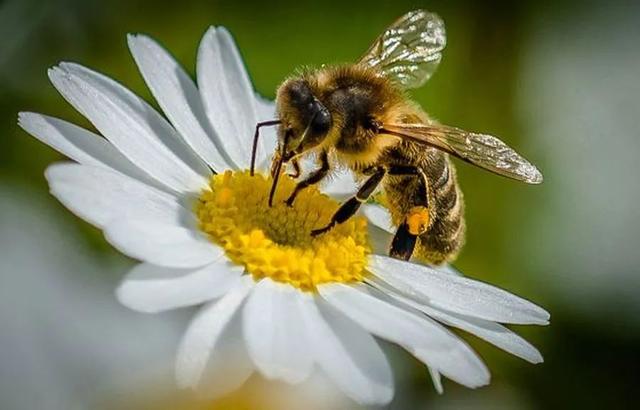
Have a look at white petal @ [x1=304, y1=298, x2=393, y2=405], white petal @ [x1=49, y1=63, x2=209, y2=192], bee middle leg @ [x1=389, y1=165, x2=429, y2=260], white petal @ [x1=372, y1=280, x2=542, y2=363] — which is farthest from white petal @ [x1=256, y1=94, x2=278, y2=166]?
white petal @ [x1=304, y1=298, x2=393, y2=405]

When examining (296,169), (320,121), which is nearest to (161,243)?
(320,121)

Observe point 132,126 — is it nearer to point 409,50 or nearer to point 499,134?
point 409,50

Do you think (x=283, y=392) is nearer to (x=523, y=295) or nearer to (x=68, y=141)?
(x=68, y=141)

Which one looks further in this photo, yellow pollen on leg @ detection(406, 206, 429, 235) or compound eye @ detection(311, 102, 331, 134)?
yellow pollen on leg @ detection(406, 206, 429, 235)

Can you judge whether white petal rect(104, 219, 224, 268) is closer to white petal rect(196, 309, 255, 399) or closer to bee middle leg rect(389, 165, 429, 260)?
white petal rect(196, 309, 255, 399)

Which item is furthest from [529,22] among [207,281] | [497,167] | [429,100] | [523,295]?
[207,281]

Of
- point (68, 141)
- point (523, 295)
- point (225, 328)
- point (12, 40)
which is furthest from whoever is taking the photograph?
point (523, 295)
